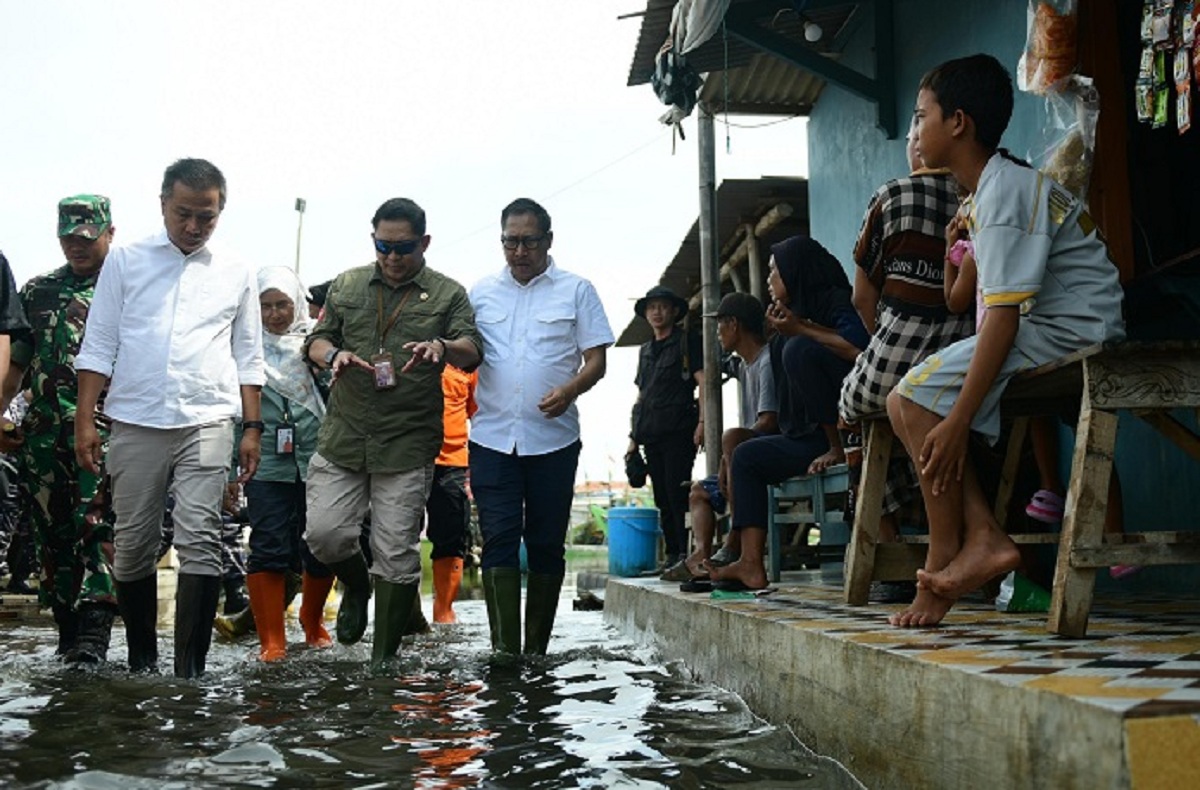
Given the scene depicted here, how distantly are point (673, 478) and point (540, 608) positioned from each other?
3339mm

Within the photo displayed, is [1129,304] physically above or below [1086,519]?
above

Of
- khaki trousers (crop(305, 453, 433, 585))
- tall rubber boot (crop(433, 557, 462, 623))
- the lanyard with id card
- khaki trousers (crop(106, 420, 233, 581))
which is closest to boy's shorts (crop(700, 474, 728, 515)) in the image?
tall rubber boot (crop(433, 557, 462, 623))

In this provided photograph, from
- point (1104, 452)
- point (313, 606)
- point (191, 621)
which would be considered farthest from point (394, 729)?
point (313, 606)

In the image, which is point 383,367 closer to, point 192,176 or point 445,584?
point 192,176

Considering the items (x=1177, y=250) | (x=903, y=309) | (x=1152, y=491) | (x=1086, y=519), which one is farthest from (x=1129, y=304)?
(x=1086, y=519)

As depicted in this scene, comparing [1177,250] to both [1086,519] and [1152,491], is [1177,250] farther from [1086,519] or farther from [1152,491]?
[1086,519]

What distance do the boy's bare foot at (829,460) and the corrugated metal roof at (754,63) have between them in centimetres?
339

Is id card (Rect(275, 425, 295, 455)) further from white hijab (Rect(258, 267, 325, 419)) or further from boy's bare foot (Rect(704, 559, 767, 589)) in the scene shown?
boy's bare foot (Rect(704, 559, 767, 589))

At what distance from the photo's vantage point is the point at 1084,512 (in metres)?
2.76

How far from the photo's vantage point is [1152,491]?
499 centimetres

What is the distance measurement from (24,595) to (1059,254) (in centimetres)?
896

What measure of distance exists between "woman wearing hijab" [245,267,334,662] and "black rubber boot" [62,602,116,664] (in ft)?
2.44

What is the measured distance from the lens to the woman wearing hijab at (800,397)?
5.33m

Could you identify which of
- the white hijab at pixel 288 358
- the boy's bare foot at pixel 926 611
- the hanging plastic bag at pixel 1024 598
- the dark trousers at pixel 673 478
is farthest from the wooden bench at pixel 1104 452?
the dark trousers at pixel 673 478
